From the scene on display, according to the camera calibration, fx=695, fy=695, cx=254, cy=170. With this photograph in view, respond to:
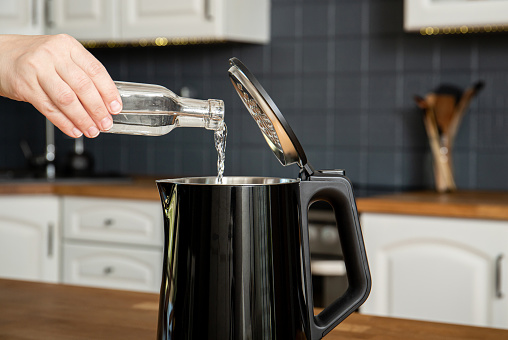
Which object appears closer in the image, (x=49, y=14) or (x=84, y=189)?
(x=84, y=189)

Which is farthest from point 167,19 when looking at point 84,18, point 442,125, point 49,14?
point 442,125

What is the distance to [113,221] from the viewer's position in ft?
7.33

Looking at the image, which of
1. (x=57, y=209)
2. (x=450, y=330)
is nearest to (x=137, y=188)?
(x=57, y=209)

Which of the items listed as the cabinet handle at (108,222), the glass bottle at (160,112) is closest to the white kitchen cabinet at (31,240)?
the cabinet handle at (108,222)

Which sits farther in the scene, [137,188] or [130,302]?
[137,188]

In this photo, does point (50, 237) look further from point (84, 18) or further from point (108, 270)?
point (84, 18)

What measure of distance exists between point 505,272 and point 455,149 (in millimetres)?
641

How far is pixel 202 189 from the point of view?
0.55 metres

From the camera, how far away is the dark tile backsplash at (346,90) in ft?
7.25

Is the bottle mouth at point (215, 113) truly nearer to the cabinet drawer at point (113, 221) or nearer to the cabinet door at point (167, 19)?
the cabinet drawer at point (113, 221)

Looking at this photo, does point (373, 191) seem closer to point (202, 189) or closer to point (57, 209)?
point (57, 209)

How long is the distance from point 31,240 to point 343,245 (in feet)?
6.32

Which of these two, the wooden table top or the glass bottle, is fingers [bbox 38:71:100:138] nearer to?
the glass bottle

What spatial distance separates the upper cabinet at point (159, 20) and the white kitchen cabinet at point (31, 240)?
65cm
